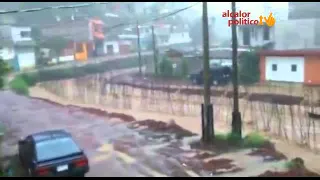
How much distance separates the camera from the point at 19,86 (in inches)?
1235

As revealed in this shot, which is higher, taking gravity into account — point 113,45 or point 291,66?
point 113,45

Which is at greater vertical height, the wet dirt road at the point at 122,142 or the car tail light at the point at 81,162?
the car tail light at the point at 81,162

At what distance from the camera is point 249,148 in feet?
38.9

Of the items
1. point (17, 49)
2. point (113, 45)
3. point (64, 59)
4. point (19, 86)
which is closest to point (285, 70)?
point (19, 86)

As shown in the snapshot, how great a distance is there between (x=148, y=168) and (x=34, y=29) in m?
41.9

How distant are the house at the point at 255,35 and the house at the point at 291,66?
5.42 metres

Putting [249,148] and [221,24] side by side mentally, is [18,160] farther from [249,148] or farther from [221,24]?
[221,24]

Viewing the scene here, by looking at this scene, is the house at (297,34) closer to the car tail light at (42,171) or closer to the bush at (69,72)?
the bush at (69,72)

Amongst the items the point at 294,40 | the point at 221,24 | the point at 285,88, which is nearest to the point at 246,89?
the point at 285,88

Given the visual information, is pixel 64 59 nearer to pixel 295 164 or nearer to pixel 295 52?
pixel 295 52

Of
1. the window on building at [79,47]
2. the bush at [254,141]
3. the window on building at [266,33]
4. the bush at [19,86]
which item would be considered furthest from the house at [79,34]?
the bush at [254,141]

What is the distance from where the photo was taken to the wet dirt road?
10.1 m

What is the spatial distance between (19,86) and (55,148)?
79.1ft

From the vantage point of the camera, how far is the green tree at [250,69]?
29.9 meters
